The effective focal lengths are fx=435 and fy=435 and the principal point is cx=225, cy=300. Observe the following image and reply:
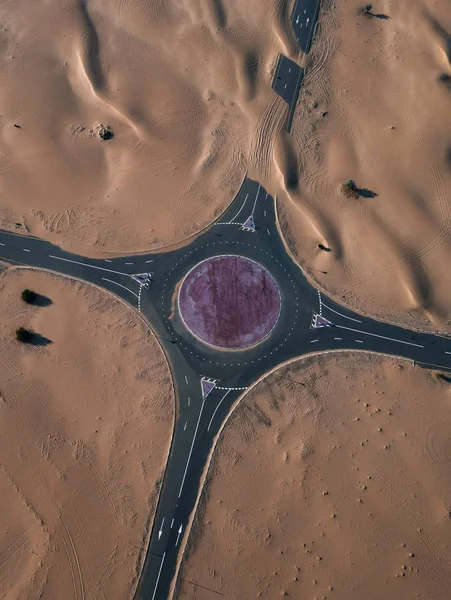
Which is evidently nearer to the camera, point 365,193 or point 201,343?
point 201,343

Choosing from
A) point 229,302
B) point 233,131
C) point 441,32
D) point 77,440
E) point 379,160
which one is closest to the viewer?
point 77,440

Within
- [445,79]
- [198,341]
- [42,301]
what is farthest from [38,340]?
[445,79]

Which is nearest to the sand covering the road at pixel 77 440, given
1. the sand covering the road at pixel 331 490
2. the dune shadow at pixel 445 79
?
the sand covering the road at pixel 331 490

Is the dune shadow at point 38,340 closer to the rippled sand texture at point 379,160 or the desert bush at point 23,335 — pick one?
the desert bush at point 23,335

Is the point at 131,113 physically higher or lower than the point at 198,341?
higher

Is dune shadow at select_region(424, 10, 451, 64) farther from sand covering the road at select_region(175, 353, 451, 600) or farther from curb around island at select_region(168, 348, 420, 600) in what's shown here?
sand covering the road at select_region(175, 353, 451, 600)

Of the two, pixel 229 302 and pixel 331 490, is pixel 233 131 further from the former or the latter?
pixel 331 490

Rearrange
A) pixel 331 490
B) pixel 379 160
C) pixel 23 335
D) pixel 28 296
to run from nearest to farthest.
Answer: pixel 331 490, pixel 23 335, pixel 28 296, pixel 379 160

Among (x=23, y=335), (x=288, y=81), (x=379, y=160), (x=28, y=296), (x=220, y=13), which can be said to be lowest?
(x=23, y=335)
